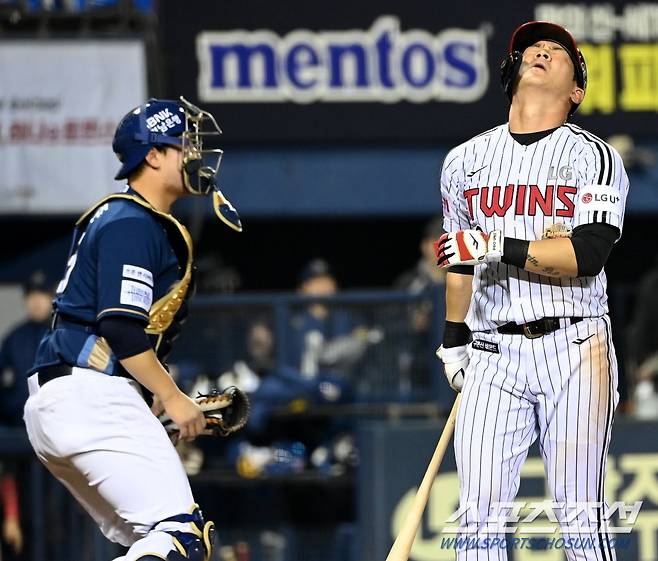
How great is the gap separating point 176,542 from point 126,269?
34.7 inches

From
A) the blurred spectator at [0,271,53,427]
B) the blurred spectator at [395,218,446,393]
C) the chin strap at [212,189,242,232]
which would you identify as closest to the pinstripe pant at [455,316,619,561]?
the chin strap at [212,189,242,232]

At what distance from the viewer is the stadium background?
8.13 m

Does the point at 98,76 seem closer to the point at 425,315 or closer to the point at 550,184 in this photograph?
the point at 425,315

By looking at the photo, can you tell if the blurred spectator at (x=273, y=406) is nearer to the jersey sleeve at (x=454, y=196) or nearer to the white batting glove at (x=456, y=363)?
the white batting glove at (x=456, y=363)

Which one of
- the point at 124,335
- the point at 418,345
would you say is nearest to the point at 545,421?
the point at 124,335

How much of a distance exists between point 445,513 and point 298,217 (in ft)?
17.2

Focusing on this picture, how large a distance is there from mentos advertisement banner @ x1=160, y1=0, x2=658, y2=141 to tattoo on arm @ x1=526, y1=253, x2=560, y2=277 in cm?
726

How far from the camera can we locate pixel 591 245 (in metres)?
4.96

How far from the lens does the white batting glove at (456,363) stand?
5441mm

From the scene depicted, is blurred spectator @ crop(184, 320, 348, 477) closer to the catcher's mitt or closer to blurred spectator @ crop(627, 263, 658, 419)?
blurred spectator @ crop(627, 263, 658, 419)

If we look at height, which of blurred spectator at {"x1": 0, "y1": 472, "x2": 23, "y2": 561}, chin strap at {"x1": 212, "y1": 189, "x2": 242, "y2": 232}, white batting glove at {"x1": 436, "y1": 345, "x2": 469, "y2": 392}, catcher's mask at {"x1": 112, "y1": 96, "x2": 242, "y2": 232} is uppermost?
catcher's mask at {"x1": 112, "y1": 96, "x2": 242, "y2": 232}

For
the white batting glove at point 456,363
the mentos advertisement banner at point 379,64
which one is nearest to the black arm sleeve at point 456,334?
the white batting glove at point 456,363

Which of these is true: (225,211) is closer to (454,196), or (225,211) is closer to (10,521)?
(454,196)

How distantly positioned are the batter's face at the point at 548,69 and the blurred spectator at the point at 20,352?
14.1 ft
